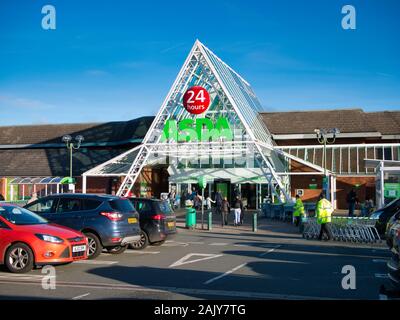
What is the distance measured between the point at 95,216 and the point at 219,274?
4.20 metres

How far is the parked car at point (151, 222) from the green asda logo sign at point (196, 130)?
719 inches

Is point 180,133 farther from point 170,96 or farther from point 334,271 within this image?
point 334,271

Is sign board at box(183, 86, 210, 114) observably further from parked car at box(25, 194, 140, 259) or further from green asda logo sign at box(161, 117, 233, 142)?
parked car at box(25, 194, 140, 259)

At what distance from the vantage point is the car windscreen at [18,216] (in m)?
11.5

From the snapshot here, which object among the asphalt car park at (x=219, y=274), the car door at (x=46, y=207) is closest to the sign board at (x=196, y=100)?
the asphalt car park at (x=219, y=274)

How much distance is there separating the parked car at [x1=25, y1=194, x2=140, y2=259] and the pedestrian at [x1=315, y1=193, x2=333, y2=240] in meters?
7.05

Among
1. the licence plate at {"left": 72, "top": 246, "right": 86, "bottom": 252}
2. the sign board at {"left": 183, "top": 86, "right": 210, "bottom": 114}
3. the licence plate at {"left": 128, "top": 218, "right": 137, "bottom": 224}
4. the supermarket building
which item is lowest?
the licence plate at {"left": 72, "top": 246, "right": 86, "bottom": 252}

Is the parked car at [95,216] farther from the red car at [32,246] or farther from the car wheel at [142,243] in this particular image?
the red car at [32,246]

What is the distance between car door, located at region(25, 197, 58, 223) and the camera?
13930 mm

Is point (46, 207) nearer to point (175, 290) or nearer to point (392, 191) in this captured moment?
point (175, 290)

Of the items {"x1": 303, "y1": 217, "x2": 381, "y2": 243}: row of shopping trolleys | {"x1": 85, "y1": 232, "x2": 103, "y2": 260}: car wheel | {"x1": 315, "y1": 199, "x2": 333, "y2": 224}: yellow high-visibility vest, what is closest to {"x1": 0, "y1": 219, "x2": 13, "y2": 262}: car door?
{"x1": 85, "y1": 232, "x2": 103, "y2": 260}: car wheel

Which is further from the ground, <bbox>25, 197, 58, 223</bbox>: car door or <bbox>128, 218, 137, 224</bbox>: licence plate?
<bbox>25, 197, 58, 223</bbox>: car door

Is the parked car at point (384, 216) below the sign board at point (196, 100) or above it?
below

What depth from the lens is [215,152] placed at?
116ft
